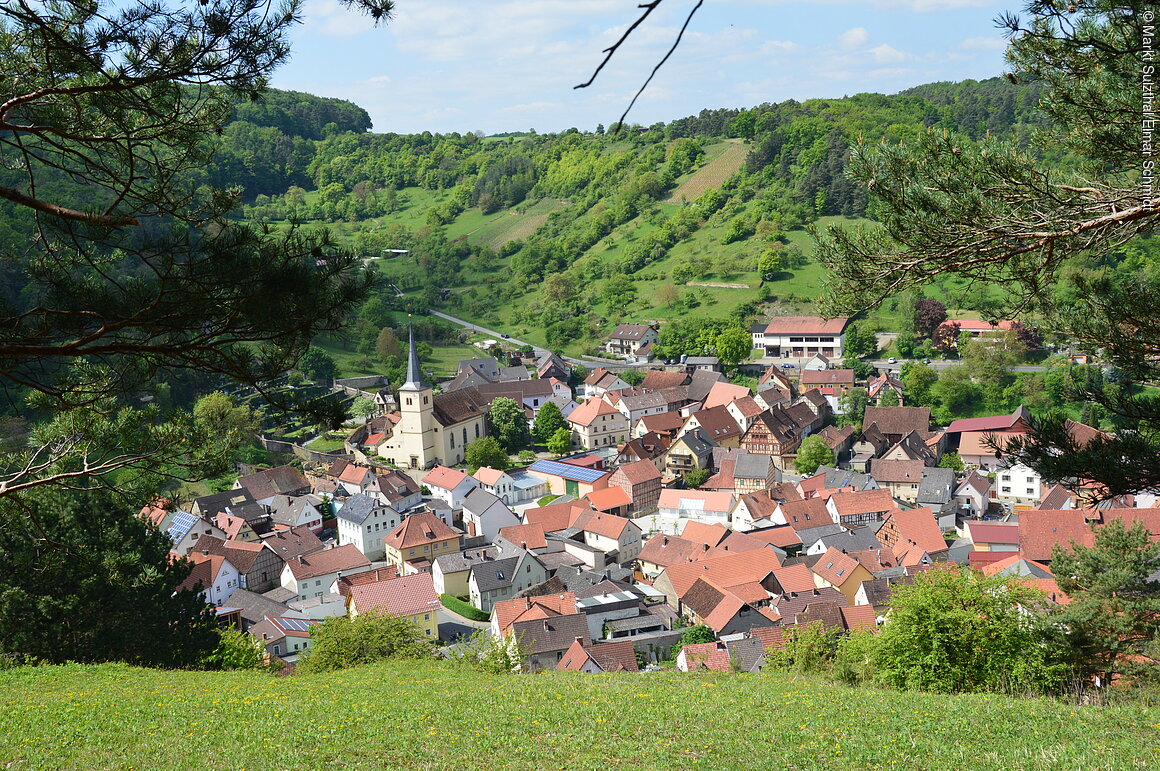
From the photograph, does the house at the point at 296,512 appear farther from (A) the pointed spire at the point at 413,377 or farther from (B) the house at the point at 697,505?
(B) the house at the point at 697,505

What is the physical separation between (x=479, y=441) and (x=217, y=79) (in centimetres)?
3262

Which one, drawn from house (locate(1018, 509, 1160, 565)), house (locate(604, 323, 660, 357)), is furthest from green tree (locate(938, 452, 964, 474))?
house (locate(604, 323, 660, 357))

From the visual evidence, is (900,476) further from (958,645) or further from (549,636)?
(958,645)

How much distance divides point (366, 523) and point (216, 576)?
6.18 meters

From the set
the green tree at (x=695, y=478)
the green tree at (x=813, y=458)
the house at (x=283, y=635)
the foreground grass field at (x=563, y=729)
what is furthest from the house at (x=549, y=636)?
the green tree at (x=813, y=458)

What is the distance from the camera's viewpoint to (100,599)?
1372 centimetres

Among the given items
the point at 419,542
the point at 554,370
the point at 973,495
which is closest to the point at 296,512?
the point at 419,542

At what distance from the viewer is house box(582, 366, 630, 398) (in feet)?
150

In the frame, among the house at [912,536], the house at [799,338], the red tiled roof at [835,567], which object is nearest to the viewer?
the red tiled roof at [835,567]

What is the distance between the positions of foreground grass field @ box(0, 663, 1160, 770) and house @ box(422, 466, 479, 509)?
76.3 ft

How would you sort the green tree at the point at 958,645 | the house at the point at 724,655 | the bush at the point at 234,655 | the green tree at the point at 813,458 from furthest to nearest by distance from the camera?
1. the green tree at the point at 813,458
2. the house at the point at 724,655
3. the bush at the point at 234,655
4. the green tree at the point at 958,645

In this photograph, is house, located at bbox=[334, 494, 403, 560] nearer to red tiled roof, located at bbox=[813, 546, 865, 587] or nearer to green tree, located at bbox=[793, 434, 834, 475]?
red tiled roof, located at bbox=[813, 546, 865, 587]

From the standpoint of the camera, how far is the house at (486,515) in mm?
30219

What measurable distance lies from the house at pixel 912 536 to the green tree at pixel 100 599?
19.3 m
